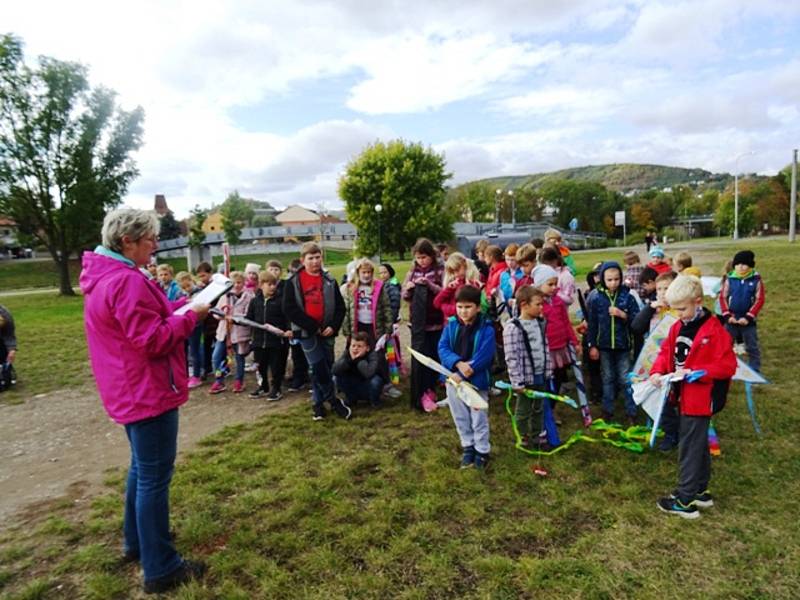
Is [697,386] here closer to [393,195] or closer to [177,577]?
[177,577]

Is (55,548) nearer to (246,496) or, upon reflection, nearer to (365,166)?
(246,496)

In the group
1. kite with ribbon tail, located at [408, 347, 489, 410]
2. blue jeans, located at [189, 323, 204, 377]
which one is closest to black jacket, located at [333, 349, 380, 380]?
kite with ribbon tail, located at [408, 347, 489, 410]

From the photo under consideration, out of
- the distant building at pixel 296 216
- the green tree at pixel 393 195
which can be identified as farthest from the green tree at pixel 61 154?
the distant building at pixel 296 216

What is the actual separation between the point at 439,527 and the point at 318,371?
2.91m

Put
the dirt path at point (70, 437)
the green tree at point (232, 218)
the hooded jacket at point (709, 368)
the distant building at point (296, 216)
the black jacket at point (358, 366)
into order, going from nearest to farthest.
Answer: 1. the hooded jacket at point (709, 368)
2. the dirt path at point (70, 437)
3. the black jacket at point (358, 366)
4. the green tree at point (232, 218)
5. the distant building at point (296, 216)

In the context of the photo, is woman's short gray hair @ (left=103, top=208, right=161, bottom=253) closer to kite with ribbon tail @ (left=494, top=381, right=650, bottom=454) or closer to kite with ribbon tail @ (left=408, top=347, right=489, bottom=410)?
kite with ribbon tail @ (left=408, top=347, right=489, bottom=410)

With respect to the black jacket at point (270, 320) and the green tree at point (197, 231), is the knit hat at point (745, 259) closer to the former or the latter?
the black jacket at point (270, 320)

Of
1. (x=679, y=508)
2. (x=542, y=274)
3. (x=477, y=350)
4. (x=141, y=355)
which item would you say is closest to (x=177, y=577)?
(x=141, y=355)

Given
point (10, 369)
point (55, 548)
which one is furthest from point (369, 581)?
point (10, 369)

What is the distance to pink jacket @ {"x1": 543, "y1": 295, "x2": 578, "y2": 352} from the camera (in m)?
5.60

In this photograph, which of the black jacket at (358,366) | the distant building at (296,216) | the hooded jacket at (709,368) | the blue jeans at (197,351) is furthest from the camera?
the distant building at (296,216)

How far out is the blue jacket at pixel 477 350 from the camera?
15.1ft

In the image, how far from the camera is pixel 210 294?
3188 millimetres

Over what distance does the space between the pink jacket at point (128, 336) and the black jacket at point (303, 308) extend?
3.23 metres
